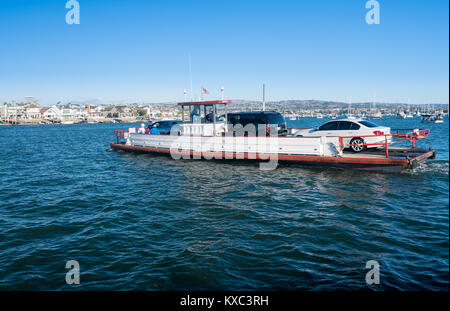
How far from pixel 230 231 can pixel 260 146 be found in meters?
10.3

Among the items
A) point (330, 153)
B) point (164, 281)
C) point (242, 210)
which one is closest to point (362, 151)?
point (330, 153)

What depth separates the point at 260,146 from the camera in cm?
1836

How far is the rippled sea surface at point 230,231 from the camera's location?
20.8 ft

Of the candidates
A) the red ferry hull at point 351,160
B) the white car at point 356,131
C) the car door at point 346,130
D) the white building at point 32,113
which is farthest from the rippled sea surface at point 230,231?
the white building at point 32,113

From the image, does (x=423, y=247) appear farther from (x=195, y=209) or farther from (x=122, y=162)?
(x=122, y=162)

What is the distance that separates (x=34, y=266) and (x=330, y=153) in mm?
14238

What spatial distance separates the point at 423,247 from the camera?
291 inches

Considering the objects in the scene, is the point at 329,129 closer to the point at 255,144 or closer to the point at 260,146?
the point at 260,146

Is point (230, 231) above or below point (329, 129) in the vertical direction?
below

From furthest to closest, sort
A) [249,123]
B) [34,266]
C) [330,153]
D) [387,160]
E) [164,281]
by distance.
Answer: [249,123] → [330,153] → [387,160] → [34,266] → [164,281]

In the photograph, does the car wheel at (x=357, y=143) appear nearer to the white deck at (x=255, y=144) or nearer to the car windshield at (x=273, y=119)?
the white deck at (x=255, y=144)

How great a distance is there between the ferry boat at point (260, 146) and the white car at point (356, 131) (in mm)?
279

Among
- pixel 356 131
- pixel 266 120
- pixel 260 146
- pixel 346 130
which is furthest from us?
pixel 266 120

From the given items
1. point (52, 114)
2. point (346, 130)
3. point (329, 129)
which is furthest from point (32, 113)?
point (346, 130)
